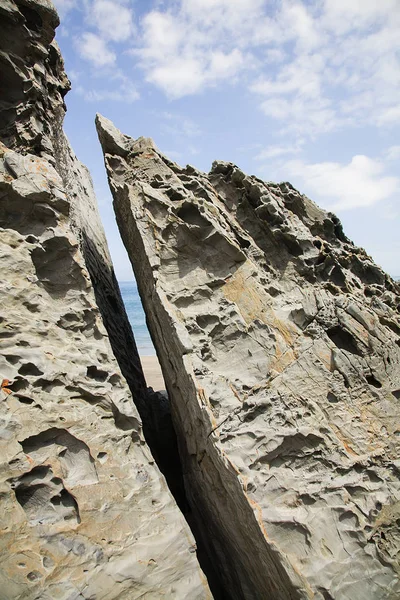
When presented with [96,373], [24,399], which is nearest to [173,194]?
[96,373]

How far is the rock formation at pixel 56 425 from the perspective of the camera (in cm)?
291

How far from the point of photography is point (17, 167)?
4.46 metres

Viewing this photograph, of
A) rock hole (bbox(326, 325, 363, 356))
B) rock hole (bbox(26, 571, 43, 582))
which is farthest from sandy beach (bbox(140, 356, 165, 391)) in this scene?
rock hole (bbox(26, 571, 43, 582))

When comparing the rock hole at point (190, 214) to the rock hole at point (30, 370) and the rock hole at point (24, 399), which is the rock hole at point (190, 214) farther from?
the rock hole at point (24, 399)

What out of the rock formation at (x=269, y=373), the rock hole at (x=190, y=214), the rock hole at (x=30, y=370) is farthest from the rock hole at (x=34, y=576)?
the rock hole at (x=190, y=214)

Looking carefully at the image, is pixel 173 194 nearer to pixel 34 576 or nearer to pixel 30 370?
pixel 30 370

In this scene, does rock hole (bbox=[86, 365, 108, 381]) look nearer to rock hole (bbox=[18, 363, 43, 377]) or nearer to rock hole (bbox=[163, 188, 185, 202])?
rock hole (bbox=[18, 363, 43, 377])

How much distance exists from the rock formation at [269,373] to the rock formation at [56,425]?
83cm

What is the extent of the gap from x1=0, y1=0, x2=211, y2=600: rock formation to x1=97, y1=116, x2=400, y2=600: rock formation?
0.83m

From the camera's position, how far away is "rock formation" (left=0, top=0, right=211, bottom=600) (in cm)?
291

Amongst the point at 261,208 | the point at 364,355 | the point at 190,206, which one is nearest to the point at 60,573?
the point at 364,355

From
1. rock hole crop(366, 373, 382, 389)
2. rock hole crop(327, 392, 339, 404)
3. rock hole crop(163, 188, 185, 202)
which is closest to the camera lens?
rock hole crop(327, 392, 339, 404)

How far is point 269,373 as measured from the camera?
440 centimetres

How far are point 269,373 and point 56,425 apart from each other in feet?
7.68
